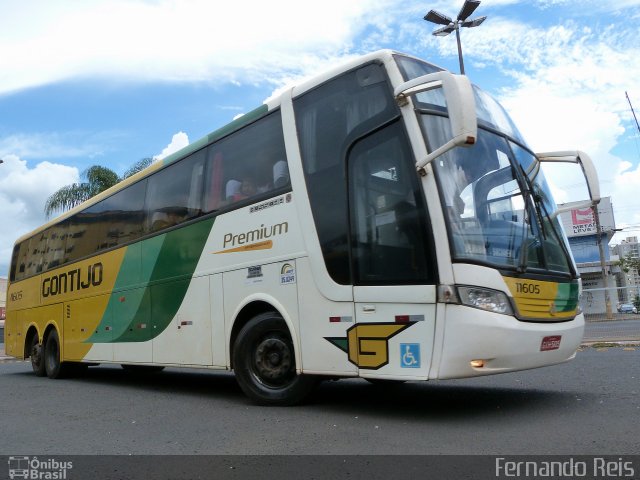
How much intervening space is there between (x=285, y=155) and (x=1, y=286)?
73185 mm

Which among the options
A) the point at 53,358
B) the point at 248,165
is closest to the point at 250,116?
the point at 248,165

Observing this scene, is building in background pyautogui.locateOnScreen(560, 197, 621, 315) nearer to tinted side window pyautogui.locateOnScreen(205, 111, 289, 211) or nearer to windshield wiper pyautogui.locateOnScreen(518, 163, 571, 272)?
windshield wiper pyautogui.locateOnScreen(518, 163, 571, 272)

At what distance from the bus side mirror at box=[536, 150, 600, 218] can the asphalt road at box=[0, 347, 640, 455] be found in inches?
79.1

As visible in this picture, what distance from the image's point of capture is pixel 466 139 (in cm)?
467

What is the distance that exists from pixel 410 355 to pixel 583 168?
3122 mm

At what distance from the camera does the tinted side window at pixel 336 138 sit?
5.69 m

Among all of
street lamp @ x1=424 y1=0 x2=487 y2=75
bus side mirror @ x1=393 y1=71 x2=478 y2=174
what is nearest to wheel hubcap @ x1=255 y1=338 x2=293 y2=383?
bus side mirror @ x1=393 y1=71 x2=478 y2=174

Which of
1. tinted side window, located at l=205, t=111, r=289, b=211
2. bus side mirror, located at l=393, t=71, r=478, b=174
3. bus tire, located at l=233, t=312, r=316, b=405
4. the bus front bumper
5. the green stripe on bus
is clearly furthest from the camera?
the green stripe on bus

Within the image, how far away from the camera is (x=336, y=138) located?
5.99m

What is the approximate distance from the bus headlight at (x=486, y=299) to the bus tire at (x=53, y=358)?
9.55 m

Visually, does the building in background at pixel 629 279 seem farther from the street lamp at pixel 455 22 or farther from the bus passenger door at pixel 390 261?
the bus passenger door at pixel 390 261

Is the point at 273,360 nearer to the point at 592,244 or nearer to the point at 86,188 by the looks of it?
the point at 86,188
